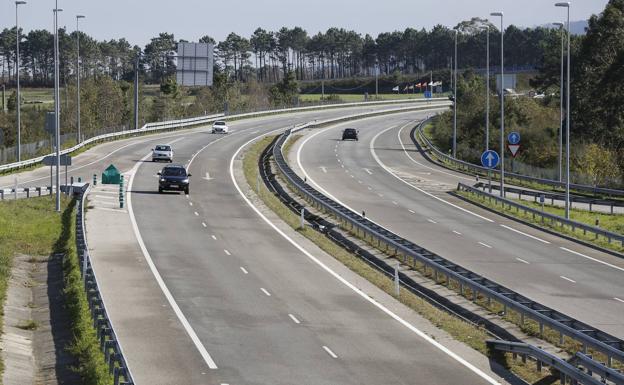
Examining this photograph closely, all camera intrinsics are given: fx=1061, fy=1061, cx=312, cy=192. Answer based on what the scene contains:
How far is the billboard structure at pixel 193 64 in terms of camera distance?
107 meters

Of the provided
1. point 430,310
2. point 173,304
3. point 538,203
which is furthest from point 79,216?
point 538,203

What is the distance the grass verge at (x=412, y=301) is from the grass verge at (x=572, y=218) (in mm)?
11490

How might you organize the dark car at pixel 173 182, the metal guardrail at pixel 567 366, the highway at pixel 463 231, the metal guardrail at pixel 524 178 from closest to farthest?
1. the metal guardrail at pixel 567 366
2. the highway at pixel 463 231
3. the dark car at pixel 173 182
4. the metal guardrail at pixel 524 178

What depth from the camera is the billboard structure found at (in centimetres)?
10712

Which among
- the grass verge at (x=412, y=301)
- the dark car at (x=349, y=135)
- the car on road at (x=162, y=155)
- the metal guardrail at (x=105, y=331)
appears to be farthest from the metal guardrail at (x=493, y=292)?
the dark car at (x=349, y=135)

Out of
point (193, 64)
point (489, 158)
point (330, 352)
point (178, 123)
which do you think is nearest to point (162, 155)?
point (489, 158)

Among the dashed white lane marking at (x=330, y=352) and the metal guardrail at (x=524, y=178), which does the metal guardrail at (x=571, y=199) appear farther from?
the dashed white lane marking at (x=330, y=352)

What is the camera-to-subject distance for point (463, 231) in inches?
1897

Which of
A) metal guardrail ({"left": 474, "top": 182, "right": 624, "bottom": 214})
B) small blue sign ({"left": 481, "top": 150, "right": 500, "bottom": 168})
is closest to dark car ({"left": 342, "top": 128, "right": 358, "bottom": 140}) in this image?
metal guardrail ({"left": 474, "top": 182, "right": 624, "bottom": 214})

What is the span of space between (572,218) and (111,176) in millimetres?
24897

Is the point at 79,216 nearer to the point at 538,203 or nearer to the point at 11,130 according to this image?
the point at 538,203

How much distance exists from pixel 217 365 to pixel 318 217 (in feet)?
89.5

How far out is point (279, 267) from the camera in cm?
3638

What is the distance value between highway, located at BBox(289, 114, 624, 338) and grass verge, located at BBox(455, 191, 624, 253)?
0.78 m
